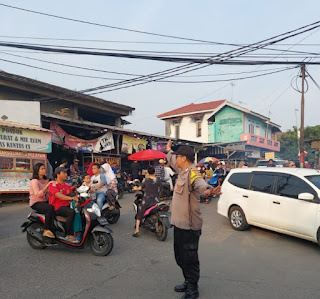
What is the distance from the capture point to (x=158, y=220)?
22.0 feet

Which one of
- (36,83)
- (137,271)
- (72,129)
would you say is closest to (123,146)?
(72,129)

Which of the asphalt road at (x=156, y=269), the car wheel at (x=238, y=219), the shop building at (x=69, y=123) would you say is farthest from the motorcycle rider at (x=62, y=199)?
the shop building at (x=69, y=123)

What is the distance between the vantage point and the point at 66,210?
5422mm

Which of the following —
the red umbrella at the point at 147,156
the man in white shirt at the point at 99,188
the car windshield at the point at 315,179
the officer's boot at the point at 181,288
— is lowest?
the officer's boot at the point at 181,288

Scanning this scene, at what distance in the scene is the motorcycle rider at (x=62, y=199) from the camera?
17.7 feet

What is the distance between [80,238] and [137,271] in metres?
1.31

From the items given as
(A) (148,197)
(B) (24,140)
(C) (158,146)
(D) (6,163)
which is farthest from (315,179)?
(C) (158,146)

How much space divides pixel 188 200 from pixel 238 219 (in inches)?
164

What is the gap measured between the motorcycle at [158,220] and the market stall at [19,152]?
676cm

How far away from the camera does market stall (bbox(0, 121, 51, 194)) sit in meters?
11.2

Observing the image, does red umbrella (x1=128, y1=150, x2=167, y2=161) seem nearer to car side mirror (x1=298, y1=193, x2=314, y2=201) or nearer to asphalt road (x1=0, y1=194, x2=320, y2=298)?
asphalt road (x1=0, y1=194, x2=320, y2=298)

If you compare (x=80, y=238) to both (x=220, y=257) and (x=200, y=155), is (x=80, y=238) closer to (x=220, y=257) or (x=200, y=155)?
(x=220, y=257)

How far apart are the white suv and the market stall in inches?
302

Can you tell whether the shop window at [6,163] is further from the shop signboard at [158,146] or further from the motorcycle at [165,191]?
the shop signboard at [158,146]
